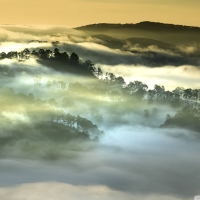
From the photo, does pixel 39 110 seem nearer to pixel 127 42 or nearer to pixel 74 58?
pixel 74 58

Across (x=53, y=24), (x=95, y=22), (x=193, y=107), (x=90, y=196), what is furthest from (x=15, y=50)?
(x=193, y=107)

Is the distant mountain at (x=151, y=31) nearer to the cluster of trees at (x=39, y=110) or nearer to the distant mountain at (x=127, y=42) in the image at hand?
the distant mountain at (x=127, y=42)

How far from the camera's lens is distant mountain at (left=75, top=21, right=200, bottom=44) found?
7.79 metres

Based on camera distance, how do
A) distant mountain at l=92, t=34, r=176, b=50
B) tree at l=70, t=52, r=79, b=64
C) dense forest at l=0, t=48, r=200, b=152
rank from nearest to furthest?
1. dense forest at l=0, t=48, r=200, b=152
2. tree at l=70, t=52, r=79, b=64
3. distant mountain at l=92, t=34, r=176, b=50

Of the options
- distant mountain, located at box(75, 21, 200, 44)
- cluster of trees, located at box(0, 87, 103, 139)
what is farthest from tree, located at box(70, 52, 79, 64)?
cluster of trees, located at box(0, 87, 103, 139)

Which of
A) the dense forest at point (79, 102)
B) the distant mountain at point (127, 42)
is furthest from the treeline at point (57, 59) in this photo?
the distant mountain at point (127, 42)

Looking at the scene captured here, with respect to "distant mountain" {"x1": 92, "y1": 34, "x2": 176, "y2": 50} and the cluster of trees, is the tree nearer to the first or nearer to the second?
"distant mountain" {"x1": 92, "y1": 34, "x2": 176, "y2": 50}

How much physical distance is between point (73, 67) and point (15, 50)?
3.06ft

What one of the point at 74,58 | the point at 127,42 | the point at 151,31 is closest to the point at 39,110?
the point at 74,58

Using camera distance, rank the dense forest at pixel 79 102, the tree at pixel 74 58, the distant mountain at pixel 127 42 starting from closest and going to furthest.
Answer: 1. the dense forest at pixel 79 102
2. the tree at pixel 74 58
3. the distant mountain at pixel 127 42

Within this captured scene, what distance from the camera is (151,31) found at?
7.93 m

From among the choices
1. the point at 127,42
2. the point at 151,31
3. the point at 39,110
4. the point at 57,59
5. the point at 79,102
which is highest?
the point at 151,31

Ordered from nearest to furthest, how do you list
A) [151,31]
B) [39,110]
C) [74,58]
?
[39,110], [74,58], [151,31]

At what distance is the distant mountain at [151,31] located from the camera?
7.79 m
